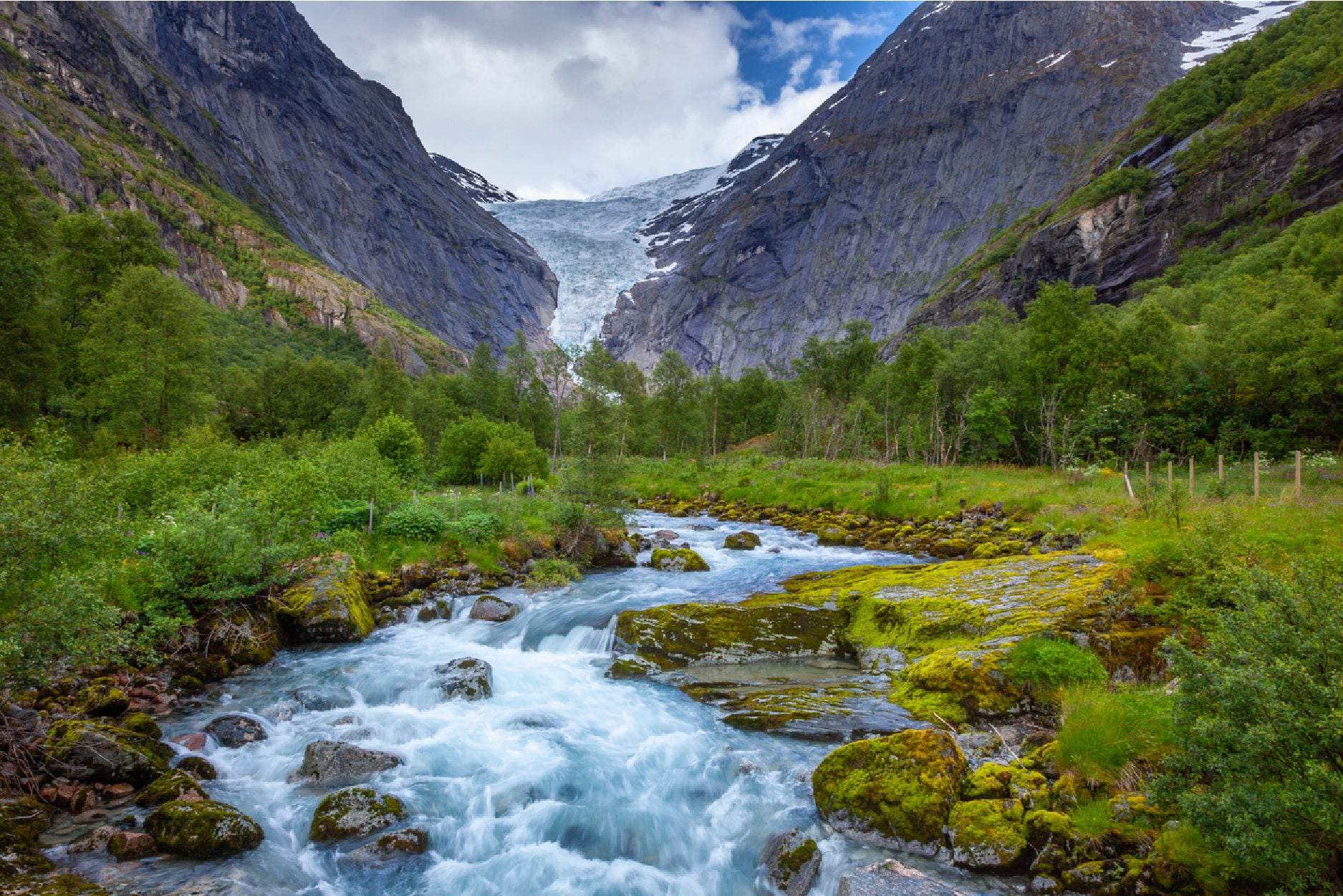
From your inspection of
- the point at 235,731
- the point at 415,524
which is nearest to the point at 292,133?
the point at 415,524

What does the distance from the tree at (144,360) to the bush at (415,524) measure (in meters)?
12.9

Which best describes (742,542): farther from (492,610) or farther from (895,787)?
(895,787)

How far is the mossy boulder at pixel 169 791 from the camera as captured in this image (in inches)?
299

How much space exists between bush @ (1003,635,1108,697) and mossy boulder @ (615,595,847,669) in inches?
170

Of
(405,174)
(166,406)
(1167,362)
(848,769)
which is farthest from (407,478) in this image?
(405,174)

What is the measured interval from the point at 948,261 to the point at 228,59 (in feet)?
650

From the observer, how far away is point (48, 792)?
7078 millimetres

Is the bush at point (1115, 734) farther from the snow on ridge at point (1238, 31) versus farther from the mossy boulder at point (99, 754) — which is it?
the snow on ridge at point (1238, 31)

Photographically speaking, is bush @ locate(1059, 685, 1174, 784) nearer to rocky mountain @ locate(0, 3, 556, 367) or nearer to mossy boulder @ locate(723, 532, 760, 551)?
mossy boulder @ locate(723, 532, 760, 551)

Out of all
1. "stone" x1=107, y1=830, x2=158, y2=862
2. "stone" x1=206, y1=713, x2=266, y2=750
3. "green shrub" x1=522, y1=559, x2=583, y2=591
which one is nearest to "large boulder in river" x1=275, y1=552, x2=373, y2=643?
"stone" x1=206, y1=713, x2=266, y2=750

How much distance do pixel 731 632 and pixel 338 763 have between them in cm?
818

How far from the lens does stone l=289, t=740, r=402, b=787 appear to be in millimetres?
8906

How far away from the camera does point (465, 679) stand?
478 inches

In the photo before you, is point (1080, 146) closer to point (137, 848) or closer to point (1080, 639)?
point (1080, 639)
